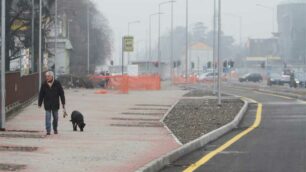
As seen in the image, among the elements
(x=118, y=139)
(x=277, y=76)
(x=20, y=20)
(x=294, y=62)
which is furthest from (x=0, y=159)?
(x=294, y=62)

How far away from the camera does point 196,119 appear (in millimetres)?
26688

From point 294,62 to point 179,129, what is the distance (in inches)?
4709

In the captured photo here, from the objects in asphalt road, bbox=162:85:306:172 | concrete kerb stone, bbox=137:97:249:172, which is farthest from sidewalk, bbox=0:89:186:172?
asphalt road, bbox=162:85:306:172

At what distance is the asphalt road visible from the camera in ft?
46.0

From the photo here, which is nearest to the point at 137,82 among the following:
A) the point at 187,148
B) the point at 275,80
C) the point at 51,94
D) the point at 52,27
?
the point at 52,27

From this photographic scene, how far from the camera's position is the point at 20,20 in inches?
1793

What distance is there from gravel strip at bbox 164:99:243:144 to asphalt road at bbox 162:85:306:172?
28.4 inches

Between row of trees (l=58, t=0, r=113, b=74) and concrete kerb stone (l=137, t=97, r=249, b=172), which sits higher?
row of trees (l=58, t=0, r=113, b=74)

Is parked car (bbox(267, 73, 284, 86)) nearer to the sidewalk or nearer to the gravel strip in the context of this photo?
the gravel strip

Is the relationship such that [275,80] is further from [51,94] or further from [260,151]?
[260,151]

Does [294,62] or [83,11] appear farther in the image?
[294,62]

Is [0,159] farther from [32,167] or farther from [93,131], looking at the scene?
[93,131]

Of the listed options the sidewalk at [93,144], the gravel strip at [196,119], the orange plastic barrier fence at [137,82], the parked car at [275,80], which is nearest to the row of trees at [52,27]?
the orange plastic barrier fence at [137,82]

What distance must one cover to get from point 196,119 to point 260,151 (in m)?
9.79
